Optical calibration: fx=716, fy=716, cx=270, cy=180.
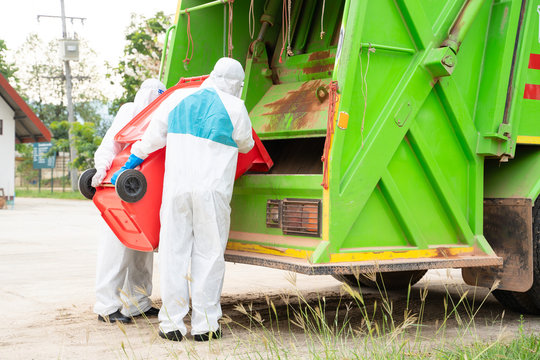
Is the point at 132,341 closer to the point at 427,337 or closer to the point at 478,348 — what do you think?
the point at 427,337

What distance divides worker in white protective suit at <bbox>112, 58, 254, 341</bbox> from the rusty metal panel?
6.35ft

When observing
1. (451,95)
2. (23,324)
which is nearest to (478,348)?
(451,95)

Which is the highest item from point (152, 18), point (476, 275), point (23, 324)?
point (152, 18)

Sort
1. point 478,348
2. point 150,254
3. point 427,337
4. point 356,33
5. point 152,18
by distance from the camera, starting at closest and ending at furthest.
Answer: point 478,348, point 356,33, point 427,337, point 150,254, point 152,18

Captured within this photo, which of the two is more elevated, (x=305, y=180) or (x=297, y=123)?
(x=297, y=123)

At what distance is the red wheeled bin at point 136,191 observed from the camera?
4.55 metres

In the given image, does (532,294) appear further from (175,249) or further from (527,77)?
(175,249)

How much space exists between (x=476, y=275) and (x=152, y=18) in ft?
61.3

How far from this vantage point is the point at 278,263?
444 cm

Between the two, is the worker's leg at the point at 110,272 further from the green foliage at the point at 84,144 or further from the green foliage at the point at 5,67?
the green foliage at the point at 5,67

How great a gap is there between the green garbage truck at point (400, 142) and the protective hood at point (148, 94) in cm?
25

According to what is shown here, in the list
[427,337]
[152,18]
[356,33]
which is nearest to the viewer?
[356,33]

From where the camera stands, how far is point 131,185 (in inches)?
178

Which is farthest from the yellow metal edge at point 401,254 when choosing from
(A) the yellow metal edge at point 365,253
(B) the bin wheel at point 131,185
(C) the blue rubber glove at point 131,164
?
(C) the blue rubber glove at point 131,164
